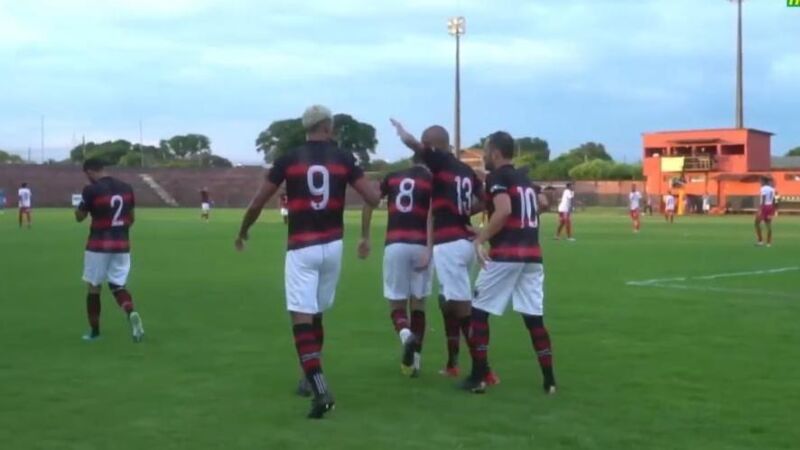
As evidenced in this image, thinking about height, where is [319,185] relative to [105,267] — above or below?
above

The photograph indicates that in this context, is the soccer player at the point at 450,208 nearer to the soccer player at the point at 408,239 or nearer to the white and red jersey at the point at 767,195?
the soccer player at the point at 408,239

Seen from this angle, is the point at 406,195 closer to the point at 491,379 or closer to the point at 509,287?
the point at 509,287

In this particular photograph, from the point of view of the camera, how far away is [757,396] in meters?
8.44

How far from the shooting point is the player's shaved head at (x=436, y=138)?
9344 millimetres

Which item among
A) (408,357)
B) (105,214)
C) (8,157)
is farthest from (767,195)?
(8,157)

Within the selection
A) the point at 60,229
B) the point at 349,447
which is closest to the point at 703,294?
the point at 349,447

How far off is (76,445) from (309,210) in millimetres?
2351

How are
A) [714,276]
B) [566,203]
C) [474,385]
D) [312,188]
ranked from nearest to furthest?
[312,188]
[474,385]
[714,276]
[566,203]

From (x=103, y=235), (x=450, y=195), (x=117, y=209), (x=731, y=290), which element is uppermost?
(x=450, y=195)

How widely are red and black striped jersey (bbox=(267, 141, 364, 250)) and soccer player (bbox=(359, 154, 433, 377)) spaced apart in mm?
1242

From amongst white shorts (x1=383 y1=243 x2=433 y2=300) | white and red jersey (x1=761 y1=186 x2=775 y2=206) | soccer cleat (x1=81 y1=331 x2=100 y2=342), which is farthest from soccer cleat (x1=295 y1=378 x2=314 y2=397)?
white and red jersey (x1=761 y1=186 x2=775 y2=206)

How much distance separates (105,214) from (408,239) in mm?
3821

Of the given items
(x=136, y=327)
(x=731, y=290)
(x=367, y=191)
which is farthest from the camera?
(x=731, y=290)

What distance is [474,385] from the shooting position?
8.73 m
